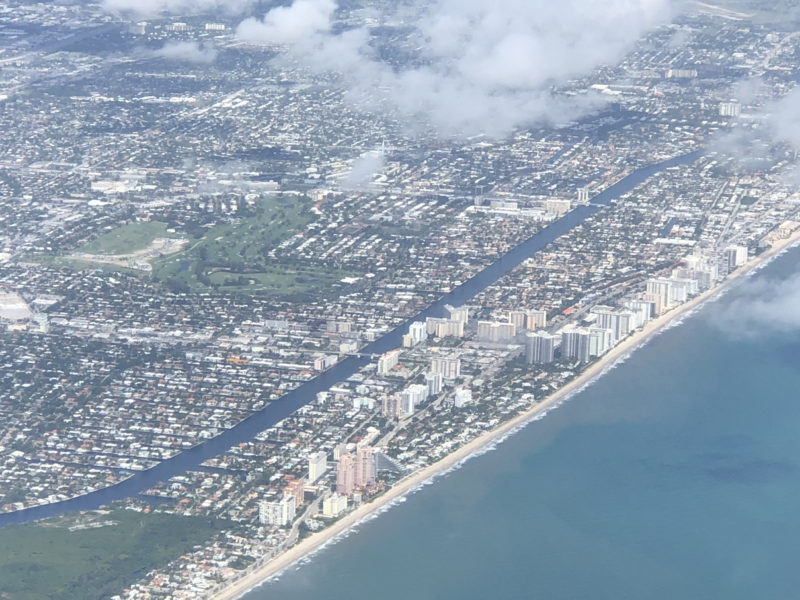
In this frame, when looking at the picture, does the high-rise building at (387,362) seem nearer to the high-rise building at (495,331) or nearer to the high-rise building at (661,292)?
the high-rise building at (495,331)

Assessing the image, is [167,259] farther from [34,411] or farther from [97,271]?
[34,411]

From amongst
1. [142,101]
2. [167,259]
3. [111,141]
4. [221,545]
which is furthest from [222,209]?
[221,545]

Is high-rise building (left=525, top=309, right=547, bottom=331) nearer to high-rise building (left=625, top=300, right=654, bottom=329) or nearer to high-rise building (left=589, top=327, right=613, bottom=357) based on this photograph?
high-rise building (left=589, top=327, right=613, bottom=357)

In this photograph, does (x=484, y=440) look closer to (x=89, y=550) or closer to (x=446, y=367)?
(x=446, y=367)

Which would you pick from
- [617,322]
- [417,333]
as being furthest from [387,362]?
[617,322]

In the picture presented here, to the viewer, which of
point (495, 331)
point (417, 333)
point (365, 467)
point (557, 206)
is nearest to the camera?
point (365, 467)

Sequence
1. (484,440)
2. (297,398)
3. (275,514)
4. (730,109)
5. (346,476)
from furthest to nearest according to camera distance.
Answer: (730,109) < (297,398) < (484,440) < (346,476) < (275,514)

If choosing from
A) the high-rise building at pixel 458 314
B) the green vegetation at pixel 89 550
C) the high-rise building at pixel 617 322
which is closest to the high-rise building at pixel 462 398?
the high-rise building at pixel 458 314
